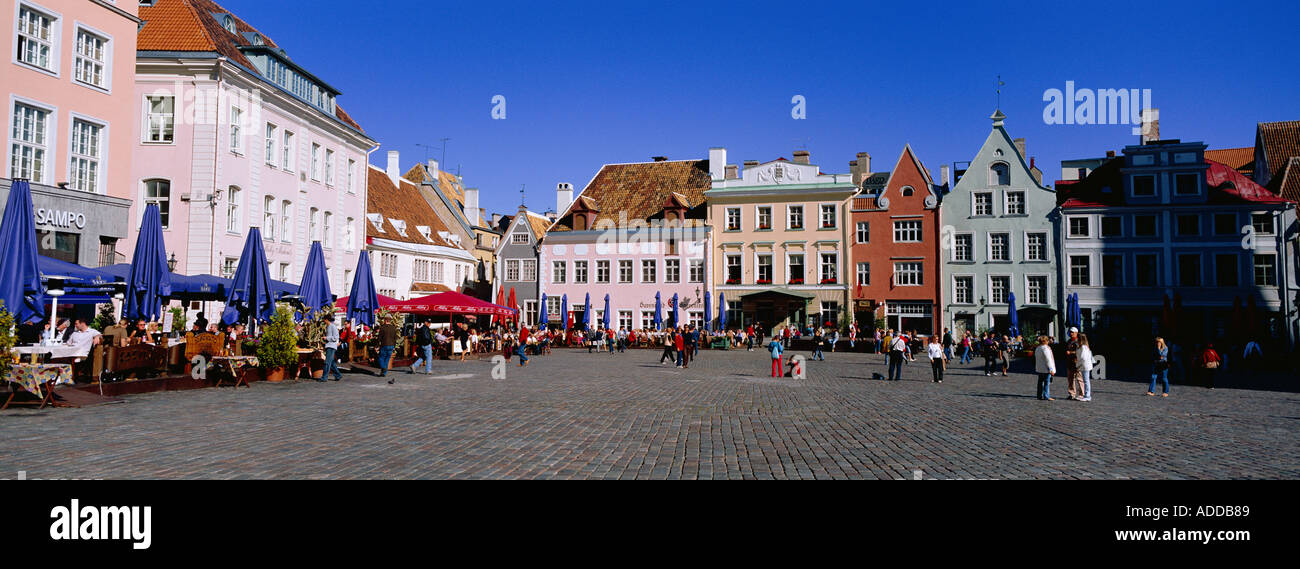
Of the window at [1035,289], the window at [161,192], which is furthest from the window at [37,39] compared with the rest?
the window at [1035,289]

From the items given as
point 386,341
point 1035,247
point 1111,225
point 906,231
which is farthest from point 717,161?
point 386,341

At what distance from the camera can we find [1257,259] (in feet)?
145

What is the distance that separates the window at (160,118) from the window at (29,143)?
7.06m

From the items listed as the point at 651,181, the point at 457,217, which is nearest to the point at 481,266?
the point at 457,217

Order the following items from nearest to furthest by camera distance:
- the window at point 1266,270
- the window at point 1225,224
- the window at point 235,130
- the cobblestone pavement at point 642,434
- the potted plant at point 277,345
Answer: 1. the cobblestone pavement at point 642,434
2. the potted plant at point 277,345
3. the window at point 235,130
4. the window at point 1266,270
5. the window at point 1225,224

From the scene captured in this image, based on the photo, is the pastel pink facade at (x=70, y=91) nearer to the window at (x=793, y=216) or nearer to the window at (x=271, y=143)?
the window at (x=271, y=143)

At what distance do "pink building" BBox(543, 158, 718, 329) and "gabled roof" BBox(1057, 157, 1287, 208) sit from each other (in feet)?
71.7

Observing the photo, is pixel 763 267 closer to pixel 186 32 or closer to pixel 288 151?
pixel 288 151

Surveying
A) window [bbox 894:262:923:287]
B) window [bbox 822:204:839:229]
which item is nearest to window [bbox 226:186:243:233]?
window [bbox 822:204:839:229]

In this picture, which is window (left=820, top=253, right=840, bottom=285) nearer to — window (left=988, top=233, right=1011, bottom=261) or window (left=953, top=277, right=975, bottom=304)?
window (left=953, top=277, right=975, bottom=304)

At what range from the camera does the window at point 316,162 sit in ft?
119

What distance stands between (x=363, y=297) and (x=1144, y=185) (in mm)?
43044

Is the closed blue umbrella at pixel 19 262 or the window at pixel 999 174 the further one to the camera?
the window at pixel 999 174

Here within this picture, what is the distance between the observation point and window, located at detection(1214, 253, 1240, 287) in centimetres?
4442
